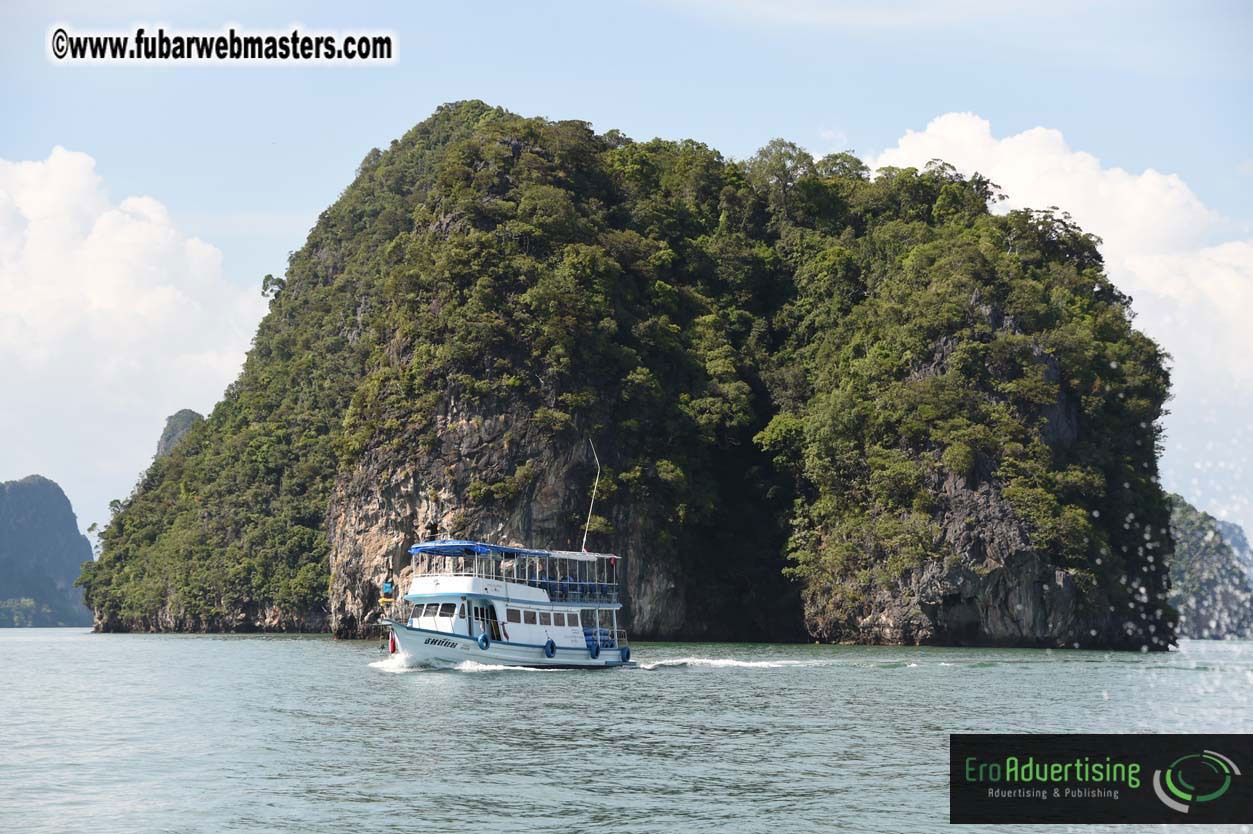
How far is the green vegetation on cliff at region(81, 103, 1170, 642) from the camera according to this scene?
76.6 metres

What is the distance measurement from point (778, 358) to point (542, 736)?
6101 cm

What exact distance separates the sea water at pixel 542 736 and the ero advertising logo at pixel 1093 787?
898 millimetres

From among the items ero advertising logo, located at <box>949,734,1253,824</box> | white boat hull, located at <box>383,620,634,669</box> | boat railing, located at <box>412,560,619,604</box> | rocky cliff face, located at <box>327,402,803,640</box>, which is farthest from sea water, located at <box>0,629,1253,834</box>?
rocky cliff face, located at <box>327,402,803,640</box>

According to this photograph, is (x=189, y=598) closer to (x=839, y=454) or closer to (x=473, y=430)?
(x=473, y=430)

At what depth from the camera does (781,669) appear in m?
52.2

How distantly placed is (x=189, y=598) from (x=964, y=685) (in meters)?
80.1

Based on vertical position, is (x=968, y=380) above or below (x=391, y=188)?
below

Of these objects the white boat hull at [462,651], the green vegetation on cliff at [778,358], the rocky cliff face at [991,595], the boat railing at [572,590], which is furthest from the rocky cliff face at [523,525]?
the white boat hull at [462,651]

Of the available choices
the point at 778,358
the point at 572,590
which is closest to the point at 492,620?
the point at 572,590

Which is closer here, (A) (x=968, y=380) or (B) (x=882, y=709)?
(B) (x=882, y=709)

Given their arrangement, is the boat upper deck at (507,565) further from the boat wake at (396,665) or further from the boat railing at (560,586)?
the boat wake at (396,665)

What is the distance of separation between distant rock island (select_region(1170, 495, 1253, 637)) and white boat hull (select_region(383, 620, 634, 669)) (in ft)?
284

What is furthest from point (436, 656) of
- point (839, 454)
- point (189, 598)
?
point (189, 598)

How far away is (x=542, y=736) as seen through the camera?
106 ft
